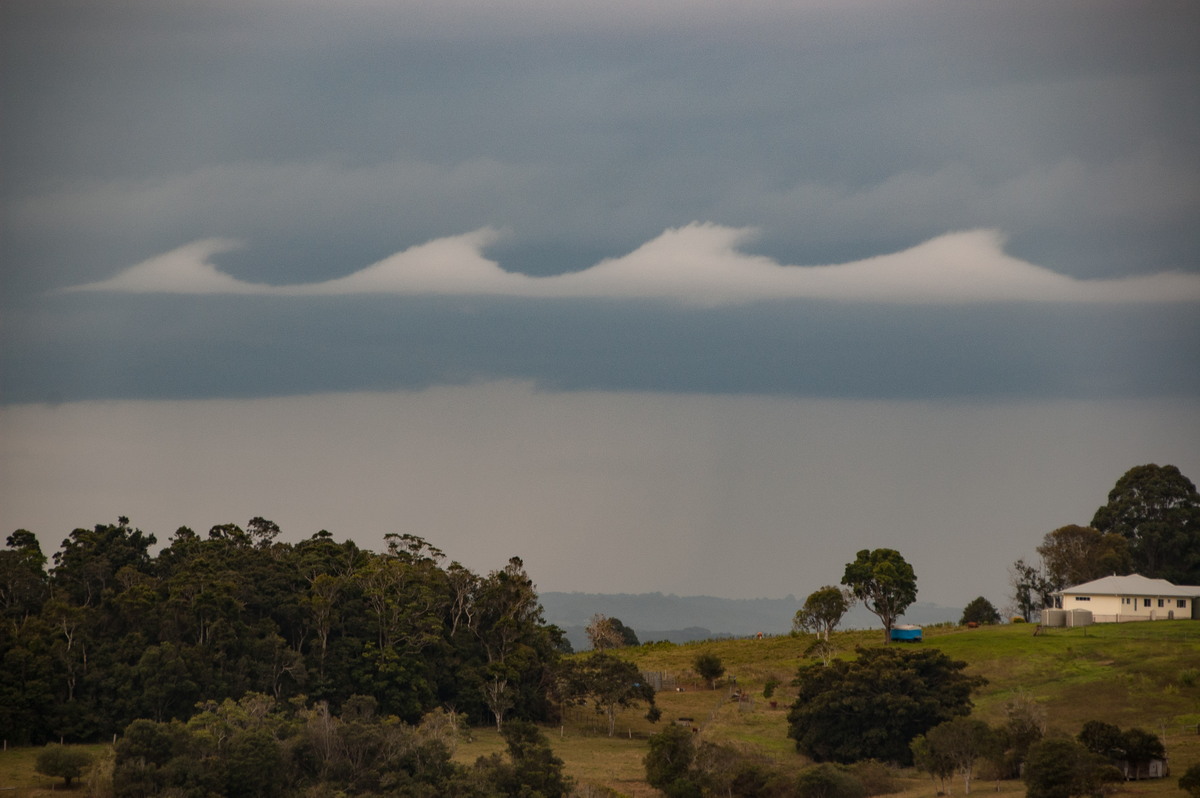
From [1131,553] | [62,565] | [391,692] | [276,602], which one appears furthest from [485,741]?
[1131,553]

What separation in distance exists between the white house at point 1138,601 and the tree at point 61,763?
71.1 metres

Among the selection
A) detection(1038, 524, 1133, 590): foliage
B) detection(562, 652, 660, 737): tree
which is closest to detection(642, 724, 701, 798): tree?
detection(562, 652, 660, 737): tree

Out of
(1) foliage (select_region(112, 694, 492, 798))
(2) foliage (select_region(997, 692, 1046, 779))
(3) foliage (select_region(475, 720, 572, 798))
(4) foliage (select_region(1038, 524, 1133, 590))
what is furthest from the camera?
(4) foliage (select_region(1038, 524, 1133, 590))

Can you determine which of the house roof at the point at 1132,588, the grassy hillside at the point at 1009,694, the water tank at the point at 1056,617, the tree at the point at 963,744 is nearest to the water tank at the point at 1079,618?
the water tank at the point at 1056,617

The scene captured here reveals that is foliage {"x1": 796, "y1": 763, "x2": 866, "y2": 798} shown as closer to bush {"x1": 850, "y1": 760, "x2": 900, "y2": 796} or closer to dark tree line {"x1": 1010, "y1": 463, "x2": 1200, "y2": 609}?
bush {"x1": 850, "y1": 760, "x2": 900, "y2": 796}

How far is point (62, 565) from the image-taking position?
252 feet

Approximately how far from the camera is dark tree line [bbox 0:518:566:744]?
67.9m

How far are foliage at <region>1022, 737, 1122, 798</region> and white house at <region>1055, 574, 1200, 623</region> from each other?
46.5m

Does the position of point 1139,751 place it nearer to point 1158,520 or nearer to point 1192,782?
point 1192,782

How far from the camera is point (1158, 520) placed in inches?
4648

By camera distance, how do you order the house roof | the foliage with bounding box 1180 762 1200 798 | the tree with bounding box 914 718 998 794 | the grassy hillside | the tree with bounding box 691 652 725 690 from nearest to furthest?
the foliage with bounding box 1180 762 1200 798 < the tree with bounding box 914 718 998 794 < the grassy hillside < the tree with bounding box 691 652 725 690 < the house roof

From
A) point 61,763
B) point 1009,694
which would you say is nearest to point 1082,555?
point 1009,694

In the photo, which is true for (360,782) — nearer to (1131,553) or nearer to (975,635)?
(975,635)

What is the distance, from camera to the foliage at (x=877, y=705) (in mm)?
68875
